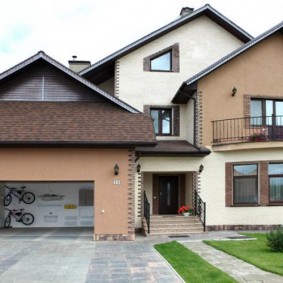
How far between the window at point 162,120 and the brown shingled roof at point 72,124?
3.64 m

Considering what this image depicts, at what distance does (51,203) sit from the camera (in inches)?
744

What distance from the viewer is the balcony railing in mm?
16484

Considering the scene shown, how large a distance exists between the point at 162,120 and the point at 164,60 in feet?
9.38

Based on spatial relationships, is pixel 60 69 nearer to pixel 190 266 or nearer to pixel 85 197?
pixel 85 197

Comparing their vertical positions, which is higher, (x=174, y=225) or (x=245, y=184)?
(x=245, y=184)

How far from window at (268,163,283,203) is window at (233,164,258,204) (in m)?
0.56

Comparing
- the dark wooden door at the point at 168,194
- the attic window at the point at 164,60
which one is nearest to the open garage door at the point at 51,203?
the dark wooden door at the point at 168,194

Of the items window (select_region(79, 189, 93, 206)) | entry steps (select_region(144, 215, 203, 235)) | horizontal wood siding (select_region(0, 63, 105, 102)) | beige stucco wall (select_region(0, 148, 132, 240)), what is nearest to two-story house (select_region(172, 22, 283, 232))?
entry steps (select_region(144, 215, 203, 235))

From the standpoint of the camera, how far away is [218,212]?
16.2m

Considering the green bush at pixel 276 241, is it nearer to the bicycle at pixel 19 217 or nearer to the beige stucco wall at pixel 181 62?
the beige stucco wall at pixel 181 62

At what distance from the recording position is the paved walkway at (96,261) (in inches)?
313

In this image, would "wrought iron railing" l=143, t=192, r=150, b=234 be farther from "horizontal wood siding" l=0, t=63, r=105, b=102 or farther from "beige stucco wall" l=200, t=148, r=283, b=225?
"horizontal wood siding" l=0, t=63, r=105, b=102

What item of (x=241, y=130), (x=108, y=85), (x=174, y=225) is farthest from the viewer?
(x=108, y=85)

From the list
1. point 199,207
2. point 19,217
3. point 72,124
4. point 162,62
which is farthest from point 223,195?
point 19,217
